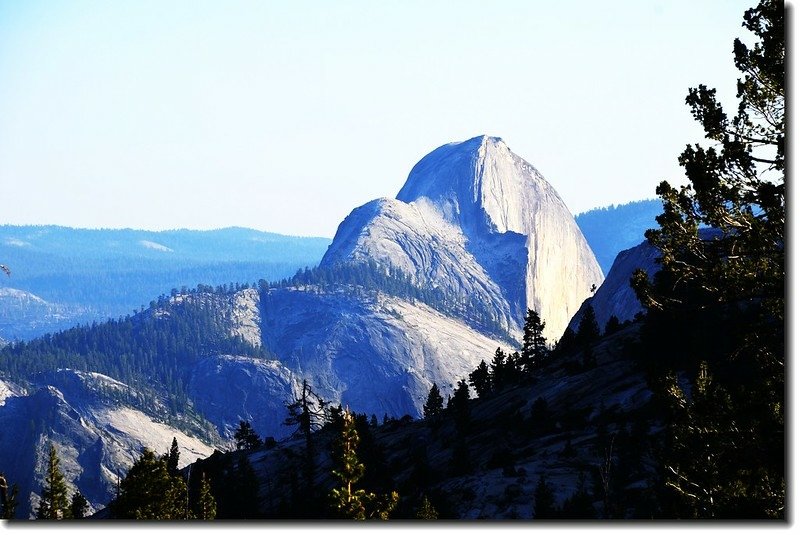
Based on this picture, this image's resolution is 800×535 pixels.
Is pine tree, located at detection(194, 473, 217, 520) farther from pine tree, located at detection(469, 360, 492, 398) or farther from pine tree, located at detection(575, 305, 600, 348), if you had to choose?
pine tree, located at detection(469, 360, 492, 398)

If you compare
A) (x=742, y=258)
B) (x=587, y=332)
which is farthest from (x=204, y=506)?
(x=587, y=332)

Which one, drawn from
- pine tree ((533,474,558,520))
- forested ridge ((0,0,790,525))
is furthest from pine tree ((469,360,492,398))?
pine tree ((533,474,558,520))

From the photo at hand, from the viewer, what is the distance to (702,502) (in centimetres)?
2300

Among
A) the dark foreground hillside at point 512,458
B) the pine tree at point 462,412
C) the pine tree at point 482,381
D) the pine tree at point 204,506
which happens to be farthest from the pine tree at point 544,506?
the pine tree at point 482,381

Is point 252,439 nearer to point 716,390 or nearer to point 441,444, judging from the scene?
point 441,444

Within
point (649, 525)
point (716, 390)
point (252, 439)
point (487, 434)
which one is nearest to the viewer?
point (649, 525)

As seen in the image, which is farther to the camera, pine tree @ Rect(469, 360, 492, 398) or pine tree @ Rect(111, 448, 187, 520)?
pine tree @ Rect(469, 360, 492, 398)

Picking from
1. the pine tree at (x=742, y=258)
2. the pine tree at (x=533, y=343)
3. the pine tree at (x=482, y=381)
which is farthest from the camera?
the pine tree at (x=482, y=381)

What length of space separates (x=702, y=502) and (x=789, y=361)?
5.65 metres

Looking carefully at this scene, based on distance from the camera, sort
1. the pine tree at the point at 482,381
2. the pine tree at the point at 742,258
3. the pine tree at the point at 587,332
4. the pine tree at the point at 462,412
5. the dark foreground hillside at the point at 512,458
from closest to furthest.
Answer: the pine tree at the point at 742,258
the dark foreground hillside at the point at 512,458
the pine tree at the point at 462,412
the pine tree at the point at 587,332
the pine tree at the point at 482,381

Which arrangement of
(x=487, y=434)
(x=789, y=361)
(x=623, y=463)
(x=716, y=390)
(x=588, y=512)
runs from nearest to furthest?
(x=789, y=361)
(x=716, y=390)
(x=588, y=512)
(x=623, y=463)
(x=487, y=434)

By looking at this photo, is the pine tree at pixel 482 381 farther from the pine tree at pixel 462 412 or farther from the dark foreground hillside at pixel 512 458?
the pine tree at pixel 462 412

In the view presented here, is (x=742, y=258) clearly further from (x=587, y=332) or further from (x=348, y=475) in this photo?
(x=587, y=332)

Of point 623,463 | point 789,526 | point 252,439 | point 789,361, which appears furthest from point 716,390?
point 252,439
